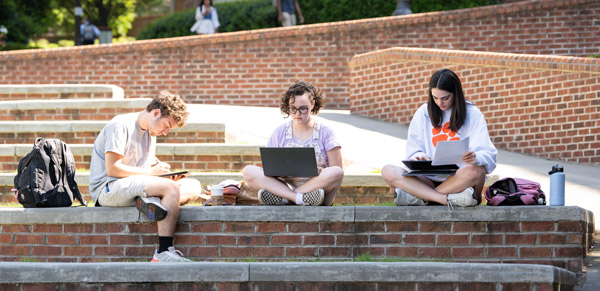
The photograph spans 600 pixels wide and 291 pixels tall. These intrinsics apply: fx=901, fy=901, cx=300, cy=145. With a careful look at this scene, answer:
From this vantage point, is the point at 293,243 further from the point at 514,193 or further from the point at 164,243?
the point at 514,193

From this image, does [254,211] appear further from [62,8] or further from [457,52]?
[62,8]

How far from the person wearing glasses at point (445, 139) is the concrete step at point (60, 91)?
6610 millimetres

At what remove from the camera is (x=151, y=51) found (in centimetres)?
1470

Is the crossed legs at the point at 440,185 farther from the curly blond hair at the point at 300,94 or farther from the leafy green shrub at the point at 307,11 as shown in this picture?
the leafy green shrub at the point at 307,11

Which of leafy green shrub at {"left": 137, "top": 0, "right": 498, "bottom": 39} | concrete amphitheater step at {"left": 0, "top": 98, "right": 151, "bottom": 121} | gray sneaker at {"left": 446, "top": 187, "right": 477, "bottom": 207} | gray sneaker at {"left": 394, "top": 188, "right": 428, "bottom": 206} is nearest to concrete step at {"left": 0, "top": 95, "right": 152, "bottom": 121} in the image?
concrete amphitheater step at {"left": 0, "top": 98, "right": 151, "bottom": 121}

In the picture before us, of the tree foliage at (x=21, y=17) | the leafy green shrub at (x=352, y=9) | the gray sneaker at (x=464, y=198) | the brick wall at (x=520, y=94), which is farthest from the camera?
the tree foliage at (x=21, y=17)

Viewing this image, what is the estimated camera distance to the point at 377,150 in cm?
960

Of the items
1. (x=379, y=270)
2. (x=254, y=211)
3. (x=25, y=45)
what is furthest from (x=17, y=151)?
(x=25, y=45)

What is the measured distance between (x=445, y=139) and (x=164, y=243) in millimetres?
2059

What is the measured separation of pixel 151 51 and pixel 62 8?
15132mm

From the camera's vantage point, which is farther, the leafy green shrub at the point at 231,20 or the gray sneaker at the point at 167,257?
the leafy green shrub at the point at 231,20

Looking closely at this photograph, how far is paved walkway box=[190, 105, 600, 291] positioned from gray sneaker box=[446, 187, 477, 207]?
0.95 meters

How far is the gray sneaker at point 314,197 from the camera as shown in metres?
6.25

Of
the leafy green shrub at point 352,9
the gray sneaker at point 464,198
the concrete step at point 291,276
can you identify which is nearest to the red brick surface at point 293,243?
the gray sneaker at point 464,198
